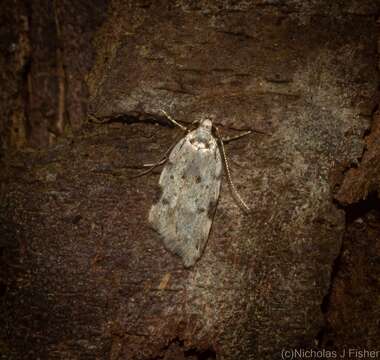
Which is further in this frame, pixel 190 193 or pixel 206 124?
pixel 190 193

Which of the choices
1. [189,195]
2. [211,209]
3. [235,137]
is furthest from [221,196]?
[189,195]

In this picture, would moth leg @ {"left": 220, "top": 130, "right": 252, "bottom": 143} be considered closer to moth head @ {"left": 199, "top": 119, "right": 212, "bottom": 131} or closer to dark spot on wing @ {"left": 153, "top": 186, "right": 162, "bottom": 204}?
moth head @ {"left": 199, "top": 119, "right": 212, "bottom": 131}

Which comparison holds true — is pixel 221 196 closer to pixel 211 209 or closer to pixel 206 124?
pixel 211 209

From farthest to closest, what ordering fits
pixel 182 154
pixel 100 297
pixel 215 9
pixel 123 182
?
pixel 182 154 → pixel 215 9 → pixel 123 182 → pixel 100 297

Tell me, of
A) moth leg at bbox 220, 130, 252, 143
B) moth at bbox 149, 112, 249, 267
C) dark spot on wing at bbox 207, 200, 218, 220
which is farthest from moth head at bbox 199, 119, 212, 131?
dark spot on wing at bbox 207, 200, 218, 220

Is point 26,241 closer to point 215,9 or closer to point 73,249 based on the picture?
point 73,249

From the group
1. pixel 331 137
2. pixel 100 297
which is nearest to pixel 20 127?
pixel 100 297

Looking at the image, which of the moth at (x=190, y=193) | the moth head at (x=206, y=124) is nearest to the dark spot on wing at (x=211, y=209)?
the moth at (x=190, y=193)
